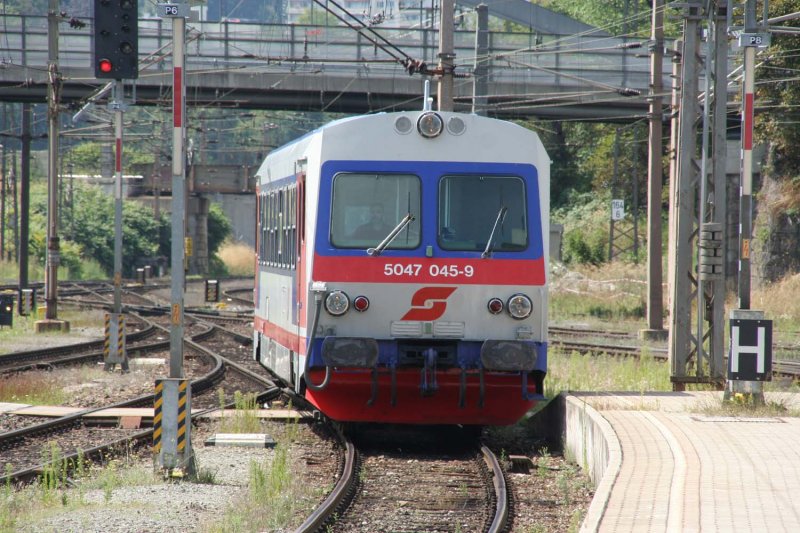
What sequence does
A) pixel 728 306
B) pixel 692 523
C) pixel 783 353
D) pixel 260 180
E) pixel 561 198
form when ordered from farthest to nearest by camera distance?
pixel 561 198 < pixel 728 306 < pixel 783 353 < pixel 260 180 < pixel 692 523

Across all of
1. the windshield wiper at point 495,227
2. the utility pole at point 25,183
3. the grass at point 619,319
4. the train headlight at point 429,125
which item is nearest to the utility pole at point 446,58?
the grass at point 619,319

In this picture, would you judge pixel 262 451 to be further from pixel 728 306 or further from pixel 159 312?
pixel 159 312

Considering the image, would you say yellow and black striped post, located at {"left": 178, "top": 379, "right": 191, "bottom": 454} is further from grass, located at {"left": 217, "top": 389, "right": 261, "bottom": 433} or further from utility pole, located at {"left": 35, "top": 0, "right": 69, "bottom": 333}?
utility pole, located at {"left": 35, "top": 0, "right": 69, "bottom": 333}

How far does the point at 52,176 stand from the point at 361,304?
17.9m

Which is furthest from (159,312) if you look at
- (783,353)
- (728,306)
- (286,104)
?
(783,353)

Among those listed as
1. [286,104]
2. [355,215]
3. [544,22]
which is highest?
[544,22]

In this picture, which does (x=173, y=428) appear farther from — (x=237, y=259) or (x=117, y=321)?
(x=237, y=259)

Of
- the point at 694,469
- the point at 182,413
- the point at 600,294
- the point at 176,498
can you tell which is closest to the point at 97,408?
the point at 182,413

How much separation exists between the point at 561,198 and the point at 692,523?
52.8 meters

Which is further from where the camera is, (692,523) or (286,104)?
(286,104)

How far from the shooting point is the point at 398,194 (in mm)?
12211

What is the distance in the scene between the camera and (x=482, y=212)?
1222 centimetres

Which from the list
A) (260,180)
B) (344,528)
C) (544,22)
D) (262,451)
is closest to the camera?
(344,528)

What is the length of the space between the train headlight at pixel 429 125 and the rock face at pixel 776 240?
2601cm
